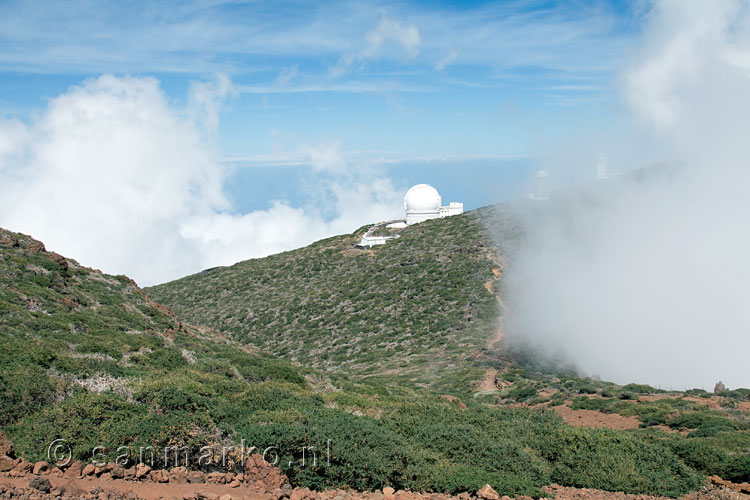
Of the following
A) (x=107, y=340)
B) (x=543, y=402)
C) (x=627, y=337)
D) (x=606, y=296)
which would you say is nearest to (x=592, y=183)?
(x=606, y=296)

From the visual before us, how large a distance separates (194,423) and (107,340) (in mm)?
7315

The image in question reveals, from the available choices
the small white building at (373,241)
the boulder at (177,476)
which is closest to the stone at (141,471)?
the boulder at (177,476)

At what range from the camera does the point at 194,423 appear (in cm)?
793

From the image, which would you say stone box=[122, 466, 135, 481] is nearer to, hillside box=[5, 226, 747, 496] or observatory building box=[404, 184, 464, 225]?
hillside box=[5, 226, 747, 496]

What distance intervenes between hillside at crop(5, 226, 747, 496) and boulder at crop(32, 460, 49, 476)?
310 mm

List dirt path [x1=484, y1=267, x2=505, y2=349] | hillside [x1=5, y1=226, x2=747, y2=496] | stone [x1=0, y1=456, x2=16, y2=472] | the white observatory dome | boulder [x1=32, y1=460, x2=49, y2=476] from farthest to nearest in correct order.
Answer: the white observatory dome
dirt path [x1=484, y1=267, x2=505, y2=349]
hillside [x1=5, y1=226, x2=747, y2=496]
boulder [x1=32, y1=460, x2=49, y2=476]
stone [x1=0, y1=456, x2=16, y2=472]

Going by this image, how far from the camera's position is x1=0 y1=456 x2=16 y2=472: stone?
6281 mm

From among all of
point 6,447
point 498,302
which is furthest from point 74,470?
point 498,302

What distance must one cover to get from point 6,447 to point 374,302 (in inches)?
1039

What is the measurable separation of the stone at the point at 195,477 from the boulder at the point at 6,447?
2.27 metres

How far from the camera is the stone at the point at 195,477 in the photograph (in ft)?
22.2

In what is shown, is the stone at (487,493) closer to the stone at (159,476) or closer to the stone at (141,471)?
the stone at (159,476)

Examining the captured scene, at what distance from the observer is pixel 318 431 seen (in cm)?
809

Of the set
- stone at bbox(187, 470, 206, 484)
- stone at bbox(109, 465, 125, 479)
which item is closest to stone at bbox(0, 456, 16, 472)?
stone at bbox(109, 465, 125, 479)
